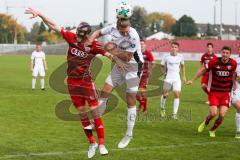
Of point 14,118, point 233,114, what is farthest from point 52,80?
point 233,114

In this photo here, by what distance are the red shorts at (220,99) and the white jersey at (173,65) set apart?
363 centimetres

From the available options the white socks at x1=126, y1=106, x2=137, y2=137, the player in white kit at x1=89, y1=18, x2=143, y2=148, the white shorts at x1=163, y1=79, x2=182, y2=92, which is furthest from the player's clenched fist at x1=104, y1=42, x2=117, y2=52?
the white shorts at x1=163, y1=79, x2=182, y2=92

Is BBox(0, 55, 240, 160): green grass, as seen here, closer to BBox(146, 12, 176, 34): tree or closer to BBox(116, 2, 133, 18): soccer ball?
BBox(116, 2, 133, 18): soccer ball

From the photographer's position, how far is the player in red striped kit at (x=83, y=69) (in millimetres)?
8961

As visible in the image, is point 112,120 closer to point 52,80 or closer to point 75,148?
point 52,80

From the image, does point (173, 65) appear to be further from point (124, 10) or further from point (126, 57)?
point (124, 10)

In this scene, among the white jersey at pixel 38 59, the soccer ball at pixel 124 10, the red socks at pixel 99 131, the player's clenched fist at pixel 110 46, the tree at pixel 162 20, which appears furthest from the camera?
the tree at pixel 162 20

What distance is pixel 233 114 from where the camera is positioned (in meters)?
16.2

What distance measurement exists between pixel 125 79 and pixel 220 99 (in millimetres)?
3131

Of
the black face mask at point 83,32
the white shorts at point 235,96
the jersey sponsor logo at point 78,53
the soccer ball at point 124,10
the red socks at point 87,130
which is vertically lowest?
the red socks at point 87,130

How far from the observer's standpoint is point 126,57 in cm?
937

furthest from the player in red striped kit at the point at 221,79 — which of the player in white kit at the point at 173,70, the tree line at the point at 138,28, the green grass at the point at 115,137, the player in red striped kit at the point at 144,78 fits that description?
the tree line at the point at 138,28

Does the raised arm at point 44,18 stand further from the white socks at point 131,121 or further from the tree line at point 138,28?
the tree line at point 138,28

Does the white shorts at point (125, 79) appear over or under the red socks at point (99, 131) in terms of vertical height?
over
